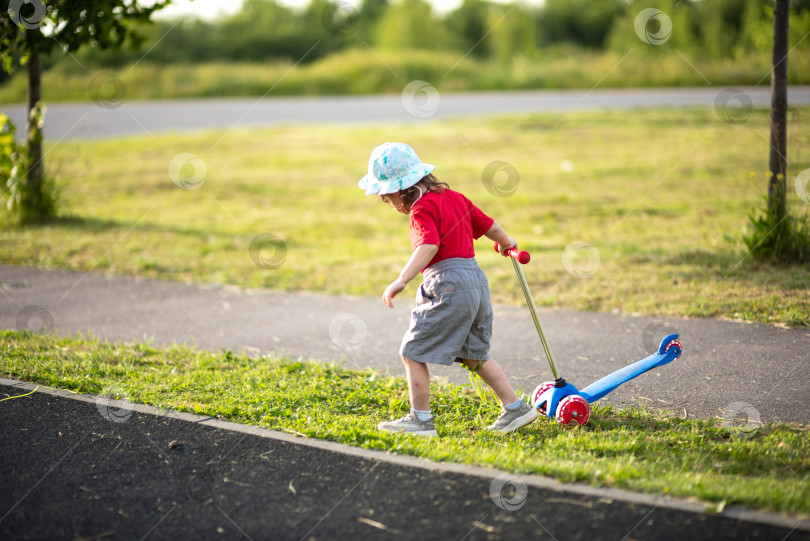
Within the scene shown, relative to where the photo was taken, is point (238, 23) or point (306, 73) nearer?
point (306, 73)

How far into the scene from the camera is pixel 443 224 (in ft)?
12.5

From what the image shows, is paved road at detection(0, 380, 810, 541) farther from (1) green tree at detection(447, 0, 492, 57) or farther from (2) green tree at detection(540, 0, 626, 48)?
(2) green tree at detection(540, 0, 626, 48)

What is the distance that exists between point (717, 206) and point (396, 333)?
555 cm

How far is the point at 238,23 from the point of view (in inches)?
1756

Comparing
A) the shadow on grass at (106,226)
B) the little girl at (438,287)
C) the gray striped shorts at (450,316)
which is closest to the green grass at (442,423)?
Result: the little girl at (438,287)

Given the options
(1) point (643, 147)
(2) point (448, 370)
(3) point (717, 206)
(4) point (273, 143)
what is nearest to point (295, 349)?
(2) point (448, 370)

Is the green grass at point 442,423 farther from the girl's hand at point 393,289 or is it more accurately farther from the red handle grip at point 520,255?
the red handle grip at point 520,255

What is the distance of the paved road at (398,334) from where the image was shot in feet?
14.7

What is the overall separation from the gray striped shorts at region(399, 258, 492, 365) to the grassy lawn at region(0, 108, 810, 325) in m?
2.79

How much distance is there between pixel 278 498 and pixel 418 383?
38.7 inches

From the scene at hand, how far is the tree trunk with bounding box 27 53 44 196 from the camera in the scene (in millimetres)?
9344

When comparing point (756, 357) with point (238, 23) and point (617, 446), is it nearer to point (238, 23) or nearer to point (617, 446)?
point (617, 446)

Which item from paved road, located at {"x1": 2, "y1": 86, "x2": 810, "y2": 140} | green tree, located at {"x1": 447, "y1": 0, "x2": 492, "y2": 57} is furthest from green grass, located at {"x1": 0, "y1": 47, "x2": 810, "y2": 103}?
green tree, located at {"x1": 447, "y1": 0, "x2": 492, "y2": 57}

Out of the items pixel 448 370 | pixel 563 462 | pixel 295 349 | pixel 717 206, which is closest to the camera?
pixel 563 462
